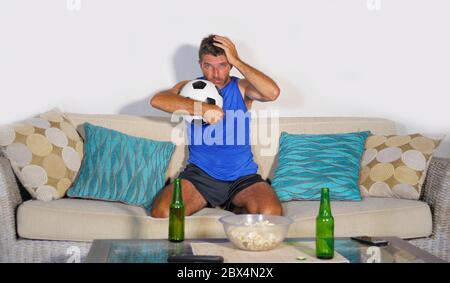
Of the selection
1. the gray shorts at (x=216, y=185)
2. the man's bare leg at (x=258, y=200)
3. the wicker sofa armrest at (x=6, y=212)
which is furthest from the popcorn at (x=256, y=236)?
the wicker sofa armrest at (x=6, y=212)

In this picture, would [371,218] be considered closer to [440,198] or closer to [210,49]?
[440,198]

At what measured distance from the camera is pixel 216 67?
12.3ft

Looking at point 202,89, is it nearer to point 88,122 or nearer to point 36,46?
point 88,122

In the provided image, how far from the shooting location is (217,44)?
3.71 metres

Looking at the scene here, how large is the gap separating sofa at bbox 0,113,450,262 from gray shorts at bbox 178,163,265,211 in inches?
3.3

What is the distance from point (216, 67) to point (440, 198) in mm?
1238

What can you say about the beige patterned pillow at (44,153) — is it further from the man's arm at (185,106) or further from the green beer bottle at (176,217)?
the green beer bottle at (176,217)

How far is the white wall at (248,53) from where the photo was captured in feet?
13.6

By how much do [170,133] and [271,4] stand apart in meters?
1.01

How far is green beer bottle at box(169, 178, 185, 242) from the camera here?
265cm

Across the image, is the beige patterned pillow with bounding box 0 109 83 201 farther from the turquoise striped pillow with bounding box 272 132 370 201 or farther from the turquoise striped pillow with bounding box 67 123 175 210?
the turquoise striped pillow with bounding box 272 132 370 201

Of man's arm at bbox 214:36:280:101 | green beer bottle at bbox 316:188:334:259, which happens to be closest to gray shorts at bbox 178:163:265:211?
man's arm at bbox 214:36:280:101

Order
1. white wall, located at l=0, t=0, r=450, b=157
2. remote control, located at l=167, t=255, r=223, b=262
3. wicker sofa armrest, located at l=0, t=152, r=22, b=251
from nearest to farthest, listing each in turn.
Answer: remote control, located at l=167, t=255, r=223, b=262, wicker sofa armrest, located at l=0, t=152, r=22, b=251, white wall, located at l=0, t=0, r=450, b=157
